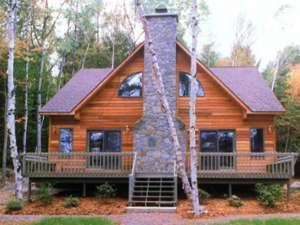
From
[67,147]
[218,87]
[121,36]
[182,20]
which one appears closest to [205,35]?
[182,20]

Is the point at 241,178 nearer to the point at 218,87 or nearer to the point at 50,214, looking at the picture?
the point at 218,87

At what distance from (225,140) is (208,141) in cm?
75

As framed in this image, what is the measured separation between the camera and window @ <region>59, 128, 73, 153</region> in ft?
55.6

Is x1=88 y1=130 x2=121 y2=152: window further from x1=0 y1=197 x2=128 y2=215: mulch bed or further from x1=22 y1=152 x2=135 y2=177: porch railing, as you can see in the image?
x1=0 y1=197 x2=128 y2=215: mulch bed

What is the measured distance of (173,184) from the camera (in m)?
14.4

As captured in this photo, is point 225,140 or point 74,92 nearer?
point 225,140

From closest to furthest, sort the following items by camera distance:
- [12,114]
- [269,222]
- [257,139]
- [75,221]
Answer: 1. [269,222]
2. [75,221]
3. [12,114]
4. [257,139]

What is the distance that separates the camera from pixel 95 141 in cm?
1698

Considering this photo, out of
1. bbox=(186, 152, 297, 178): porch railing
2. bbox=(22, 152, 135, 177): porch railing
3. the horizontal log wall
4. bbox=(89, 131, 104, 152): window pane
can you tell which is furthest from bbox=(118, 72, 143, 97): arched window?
bbox=(186, 152, 297, 178): porch railing

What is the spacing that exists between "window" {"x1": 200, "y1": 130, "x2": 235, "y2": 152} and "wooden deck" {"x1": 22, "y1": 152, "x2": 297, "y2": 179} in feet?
1.92

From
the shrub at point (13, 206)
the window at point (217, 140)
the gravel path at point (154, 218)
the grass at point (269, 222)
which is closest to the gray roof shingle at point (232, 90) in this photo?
the window at point (217, 140)

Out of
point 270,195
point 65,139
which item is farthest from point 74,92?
point 270,195

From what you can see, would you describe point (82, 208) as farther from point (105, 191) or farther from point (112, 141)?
point (112, 141)

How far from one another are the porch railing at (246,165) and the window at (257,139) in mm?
535
